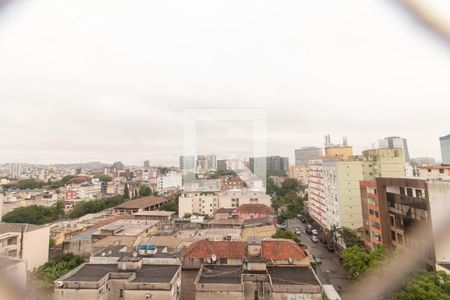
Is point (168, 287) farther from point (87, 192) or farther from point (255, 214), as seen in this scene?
point (87, 192)

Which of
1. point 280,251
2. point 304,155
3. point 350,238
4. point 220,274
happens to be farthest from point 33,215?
point 304,155

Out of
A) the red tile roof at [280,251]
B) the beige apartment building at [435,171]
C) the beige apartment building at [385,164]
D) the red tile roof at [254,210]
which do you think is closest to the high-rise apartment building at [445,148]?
the beige apartment building at [435,171]

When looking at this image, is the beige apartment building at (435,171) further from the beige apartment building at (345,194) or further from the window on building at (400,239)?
the beige apartment building at (345,194)

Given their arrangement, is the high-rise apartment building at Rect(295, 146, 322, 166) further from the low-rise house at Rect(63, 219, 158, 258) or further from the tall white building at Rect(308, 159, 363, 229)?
the low-rise house at Rect(63, 219, 158, 258)

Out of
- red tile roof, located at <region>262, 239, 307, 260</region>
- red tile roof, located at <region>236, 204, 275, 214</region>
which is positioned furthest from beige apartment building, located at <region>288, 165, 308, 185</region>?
red tile roof, located at <region>262, 239, 307, 260</region>

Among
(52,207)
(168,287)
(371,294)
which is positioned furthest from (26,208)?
(371,294)
